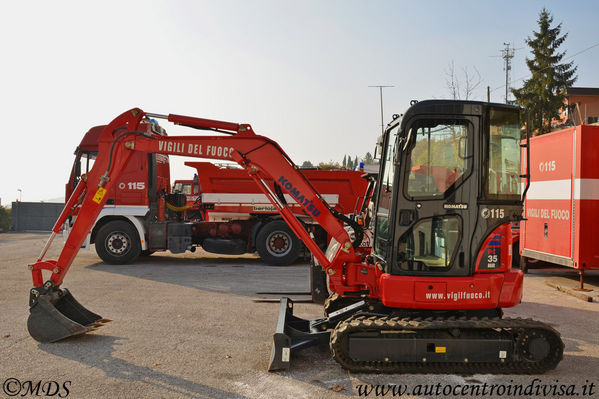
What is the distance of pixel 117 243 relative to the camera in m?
13.0

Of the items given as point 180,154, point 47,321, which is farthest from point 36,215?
point 180,154

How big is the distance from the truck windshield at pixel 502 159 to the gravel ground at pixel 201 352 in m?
1.90

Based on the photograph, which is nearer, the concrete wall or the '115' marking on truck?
the '115' marking on truck

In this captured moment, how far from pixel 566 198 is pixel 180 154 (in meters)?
7.71

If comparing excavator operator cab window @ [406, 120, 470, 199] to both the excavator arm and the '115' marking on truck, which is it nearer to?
the excavator arm

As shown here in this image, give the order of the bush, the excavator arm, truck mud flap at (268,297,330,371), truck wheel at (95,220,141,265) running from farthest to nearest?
the bush
truck wheel at (95,220,141,265)
the excavator arm
truck mud flap at (268,297,330,371)

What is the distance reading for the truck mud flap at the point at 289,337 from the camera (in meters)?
5.24

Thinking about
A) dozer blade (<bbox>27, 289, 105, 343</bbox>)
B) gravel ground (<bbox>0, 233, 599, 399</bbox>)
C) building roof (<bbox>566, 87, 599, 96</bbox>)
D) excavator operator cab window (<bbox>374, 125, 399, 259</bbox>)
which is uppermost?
building roof (<bbox>566, 87, 599, 96</bbox>)

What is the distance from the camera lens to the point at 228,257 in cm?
1558

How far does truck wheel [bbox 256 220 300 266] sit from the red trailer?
225 inches

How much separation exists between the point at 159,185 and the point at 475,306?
33.4ft

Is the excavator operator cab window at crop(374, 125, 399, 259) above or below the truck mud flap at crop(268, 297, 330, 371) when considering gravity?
above

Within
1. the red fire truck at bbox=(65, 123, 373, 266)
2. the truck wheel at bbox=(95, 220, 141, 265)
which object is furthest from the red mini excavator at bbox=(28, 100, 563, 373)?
the truck wheel at bbox=(95, 220, 141, 265)

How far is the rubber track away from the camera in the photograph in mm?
5086
